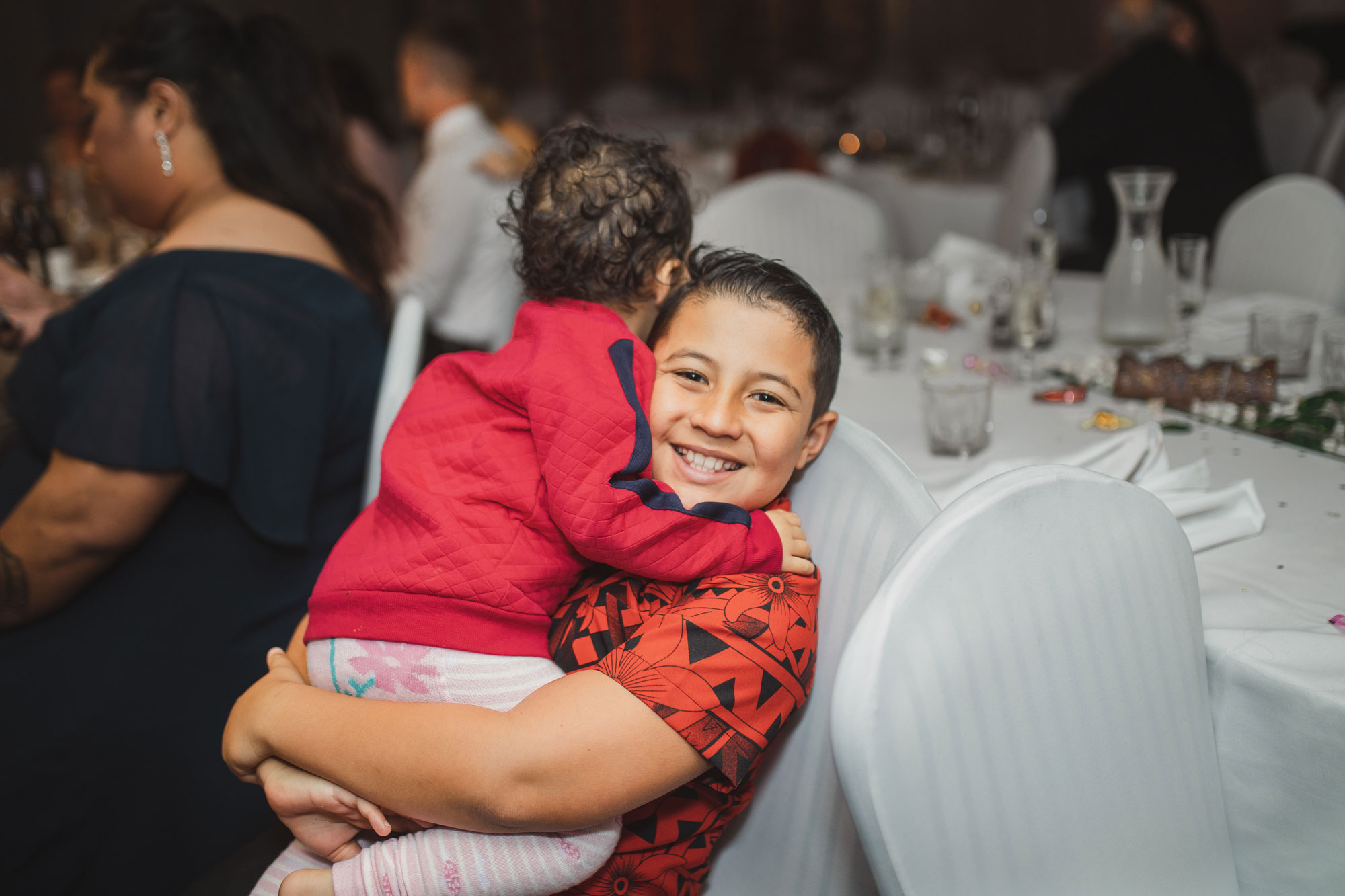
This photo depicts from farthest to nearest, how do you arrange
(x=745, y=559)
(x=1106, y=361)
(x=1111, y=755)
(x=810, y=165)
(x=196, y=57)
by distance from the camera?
(x=810, y=165) → (x=1106, y=361) → (x=196, y=57) → (x=745, y=559) → (x=1111, y=755)

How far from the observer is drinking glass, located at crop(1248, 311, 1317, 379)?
172cm

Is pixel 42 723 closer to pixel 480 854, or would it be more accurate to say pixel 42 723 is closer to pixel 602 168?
pixel 480 854

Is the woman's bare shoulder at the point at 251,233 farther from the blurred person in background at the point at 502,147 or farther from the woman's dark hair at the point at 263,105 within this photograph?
the blurred person in background at the point at 502,147

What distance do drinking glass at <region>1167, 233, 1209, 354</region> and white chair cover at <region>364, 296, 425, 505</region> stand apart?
1.62m

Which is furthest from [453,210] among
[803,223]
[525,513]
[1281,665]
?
[1281,665]

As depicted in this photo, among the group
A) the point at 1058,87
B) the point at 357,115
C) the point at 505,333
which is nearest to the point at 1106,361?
the point at 505,333

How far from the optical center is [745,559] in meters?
0.96

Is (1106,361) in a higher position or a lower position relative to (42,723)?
higher

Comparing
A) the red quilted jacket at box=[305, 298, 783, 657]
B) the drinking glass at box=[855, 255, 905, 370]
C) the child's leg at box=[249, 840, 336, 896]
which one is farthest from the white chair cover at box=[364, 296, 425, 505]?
the drinking glass at box=[855, 255, 905, 370]

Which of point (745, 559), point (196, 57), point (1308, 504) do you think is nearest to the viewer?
point (745, 559)

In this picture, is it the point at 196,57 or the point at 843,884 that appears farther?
the point at 196,57

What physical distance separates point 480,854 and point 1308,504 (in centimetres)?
115

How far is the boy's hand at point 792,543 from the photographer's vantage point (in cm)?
98

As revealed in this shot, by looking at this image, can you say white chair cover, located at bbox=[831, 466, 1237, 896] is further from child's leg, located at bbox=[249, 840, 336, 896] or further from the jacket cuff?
child's leg, located at bbox=[249, 840, 336, 896]
